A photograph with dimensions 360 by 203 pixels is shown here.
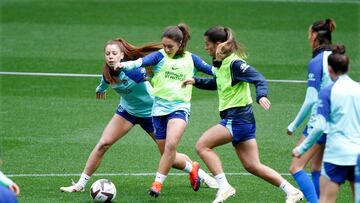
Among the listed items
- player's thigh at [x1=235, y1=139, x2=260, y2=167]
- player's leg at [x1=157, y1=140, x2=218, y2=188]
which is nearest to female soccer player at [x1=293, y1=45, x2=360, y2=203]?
player's thigh at [x1=235, y1=139, x2=260, y2=167]

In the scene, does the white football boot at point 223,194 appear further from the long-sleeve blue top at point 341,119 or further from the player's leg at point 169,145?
the long-sleeve blue top at point 341,119

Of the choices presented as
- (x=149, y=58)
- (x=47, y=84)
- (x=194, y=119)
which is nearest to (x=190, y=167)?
(x=149, y=58)

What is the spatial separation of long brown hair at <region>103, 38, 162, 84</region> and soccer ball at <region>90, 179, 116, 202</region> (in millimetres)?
1387

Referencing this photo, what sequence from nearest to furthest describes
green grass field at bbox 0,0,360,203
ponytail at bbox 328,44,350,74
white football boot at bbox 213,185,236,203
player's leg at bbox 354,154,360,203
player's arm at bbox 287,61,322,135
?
player's leg at bbox 354,154,360,203, ponytail at bbox 328,44,350,74, player's arm at bbox 287,61,322,135, white football boot at bbox 213,185,236,203, green grass field at bbox 0,0,360,203

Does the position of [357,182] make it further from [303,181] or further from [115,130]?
[115,130]

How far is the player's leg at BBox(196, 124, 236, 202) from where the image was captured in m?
11.5

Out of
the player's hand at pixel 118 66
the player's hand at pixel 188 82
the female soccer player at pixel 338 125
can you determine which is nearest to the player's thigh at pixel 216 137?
the player's hand at pixel 188 82

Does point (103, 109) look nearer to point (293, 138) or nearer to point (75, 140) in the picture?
point (75, 140)

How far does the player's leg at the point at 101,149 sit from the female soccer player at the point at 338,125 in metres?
3.45

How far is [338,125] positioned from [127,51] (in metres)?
3.66

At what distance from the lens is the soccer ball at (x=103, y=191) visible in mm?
11812

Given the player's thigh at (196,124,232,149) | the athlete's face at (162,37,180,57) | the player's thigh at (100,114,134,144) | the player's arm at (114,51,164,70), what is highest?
the athlete's face at (162,37,180,57)

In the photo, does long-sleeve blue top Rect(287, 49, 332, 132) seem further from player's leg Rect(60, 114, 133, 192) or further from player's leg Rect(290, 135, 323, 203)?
player's leg Rect(60, 114, 133, 192)

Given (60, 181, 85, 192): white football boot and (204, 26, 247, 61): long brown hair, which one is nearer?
(204, 26, 247, 61): long brown hair
